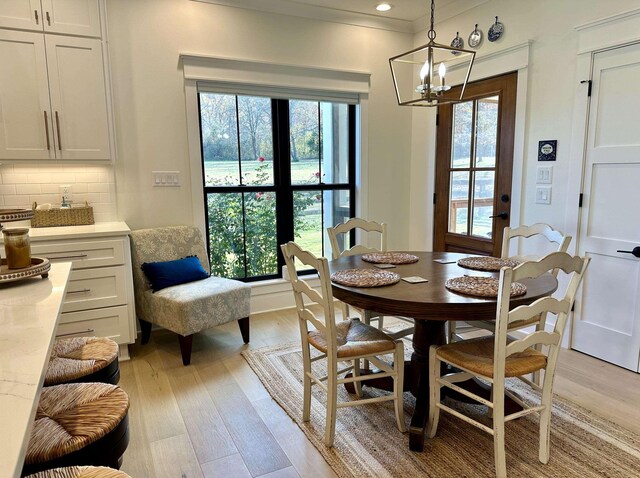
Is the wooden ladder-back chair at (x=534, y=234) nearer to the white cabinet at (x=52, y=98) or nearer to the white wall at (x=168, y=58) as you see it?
the white wall at (x=168, y=58)

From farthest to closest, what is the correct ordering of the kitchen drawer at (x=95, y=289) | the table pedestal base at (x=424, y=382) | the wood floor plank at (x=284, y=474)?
the kitchen drawer at (x=95, y=289) → the table pedestal base at (x=424, y=382) → the wood floor plank at (x=284, y=474)

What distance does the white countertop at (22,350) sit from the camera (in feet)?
2.18

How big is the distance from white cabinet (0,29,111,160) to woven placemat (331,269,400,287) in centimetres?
199

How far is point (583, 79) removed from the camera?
2.87m

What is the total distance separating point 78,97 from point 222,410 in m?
2.28

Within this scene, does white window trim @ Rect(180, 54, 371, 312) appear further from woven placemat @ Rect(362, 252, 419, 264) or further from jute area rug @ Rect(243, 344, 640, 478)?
jute area rug @ Rect(243, 344, 640, 478)

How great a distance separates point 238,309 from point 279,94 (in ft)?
6.25

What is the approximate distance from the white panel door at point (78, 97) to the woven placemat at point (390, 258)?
201 cm

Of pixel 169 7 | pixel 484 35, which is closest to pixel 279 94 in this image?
pixel 169 7

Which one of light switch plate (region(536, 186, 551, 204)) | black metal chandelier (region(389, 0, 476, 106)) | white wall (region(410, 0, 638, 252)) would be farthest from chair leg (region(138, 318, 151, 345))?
light switch plate (region(536, 186, 551, 204))

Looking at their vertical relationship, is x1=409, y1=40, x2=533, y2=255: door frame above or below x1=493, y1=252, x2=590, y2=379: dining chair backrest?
above

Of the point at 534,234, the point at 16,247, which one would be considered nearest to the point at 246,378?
the point at 16,247

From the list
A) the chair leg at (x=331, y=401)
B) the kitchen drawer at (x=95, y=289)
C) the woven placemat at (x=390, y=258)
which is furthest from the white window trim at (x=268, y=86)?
the chair leg at (x=331, y=401)

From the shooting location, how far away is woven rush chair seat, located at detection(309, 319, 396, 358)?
2.06m
